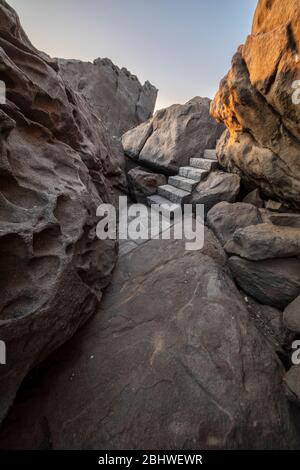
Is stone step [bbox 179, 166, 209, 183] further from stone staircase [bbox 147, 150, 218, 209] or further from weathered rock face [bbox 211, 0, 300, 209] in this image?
weathered rock face [bbox 211, 0, 300, 209]

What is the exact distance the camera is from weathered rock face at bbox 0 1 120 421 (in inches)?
71.7

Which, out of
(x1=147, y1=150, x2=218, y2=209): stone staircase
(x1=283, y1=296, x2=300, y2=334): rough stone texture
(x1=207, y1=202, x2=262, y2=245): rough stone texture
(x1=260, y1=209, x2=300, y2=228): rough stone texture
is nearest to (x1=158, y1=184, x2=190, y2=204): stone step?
(x1=147, y1=150, x2=218, y2=209): stone staircase

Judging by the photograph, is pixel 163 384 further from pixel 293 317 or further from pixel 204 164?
pixel 204 164

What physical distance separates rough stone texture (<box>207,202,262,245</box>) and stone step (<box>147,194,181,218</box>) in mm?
1075

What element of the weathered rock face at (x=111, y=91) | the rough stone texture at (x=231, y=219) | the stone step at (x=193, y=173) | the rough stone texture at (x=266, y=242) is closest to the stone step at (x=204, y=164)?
the stone step at (x=193, y=173)

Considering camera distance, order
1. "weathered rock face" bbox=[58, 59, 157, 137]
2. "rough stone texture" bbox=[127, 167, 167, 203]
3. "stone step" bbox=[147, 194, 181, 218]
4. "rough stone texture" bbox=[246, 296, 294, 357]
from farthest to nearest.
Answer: "weathered rock face" bbox=[58, 59, 157, 137], "rough stone texture" bbox=[127, 167, 167, 203], "stone step" bbox=[147, 194, 181, 218], "rough stone texture" bbox=[246, 296, 294, 357]

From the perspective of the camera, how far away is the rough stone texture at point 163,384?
5.93ft

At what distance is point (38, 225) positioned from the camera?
2.04 meters

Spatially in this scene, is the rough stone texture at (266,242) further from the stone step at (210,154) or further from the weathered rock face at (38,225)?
the stone step at (210,154)

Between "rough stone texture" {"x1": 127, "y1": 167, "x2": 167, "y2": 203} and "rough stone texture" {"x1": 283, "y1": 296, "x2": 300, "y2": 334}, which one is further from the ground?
"rough stone texture" {"x1": 127, "y1": 167, "x2": 167, "y2": 203}

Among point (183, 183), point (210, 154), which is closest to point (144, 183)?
point (183, 183)

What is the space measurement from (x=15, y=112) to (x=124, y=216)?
3453 millimetres

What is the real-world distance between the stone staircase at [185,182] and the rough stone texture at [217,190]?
0.23 metres
